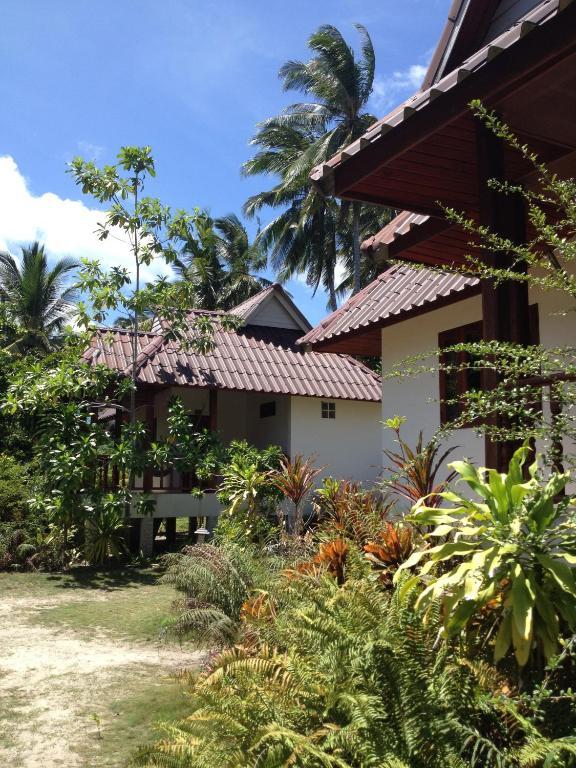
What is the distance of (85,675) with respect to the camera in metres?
6.02

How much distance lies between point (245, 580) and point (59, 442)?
6.50 metres

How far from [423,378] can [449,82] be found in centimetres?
517

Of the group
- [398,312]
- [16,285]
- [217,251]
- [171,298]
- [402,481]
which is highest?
[217,251]

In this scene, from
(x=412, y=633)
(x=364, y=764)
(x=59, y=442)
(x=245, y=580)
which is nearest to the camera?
(x=364, y=764)

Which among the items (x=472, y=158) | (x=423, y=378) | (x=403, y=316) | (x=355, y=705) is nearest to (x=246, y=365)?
(x=423, y=378)

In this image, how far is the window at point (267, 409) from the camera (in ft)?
59.5

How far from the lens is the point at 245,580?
6895 millimetres

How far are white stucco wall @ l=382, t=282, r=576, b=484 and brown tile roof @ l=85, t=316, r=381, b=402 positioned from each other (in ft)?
13.7

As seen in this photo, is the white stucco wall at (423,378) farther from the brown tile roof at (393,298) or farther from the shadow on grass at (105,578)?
the shadow on grass at (105,578)

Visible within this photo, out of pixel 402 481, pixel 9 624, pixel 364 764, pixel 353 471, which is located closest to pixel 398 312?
pixel 402 481

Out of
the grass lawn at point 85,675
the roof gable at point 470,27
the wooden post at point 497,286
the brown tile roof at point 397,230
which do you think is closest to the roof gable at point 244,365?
the grass lawn at point 85,675

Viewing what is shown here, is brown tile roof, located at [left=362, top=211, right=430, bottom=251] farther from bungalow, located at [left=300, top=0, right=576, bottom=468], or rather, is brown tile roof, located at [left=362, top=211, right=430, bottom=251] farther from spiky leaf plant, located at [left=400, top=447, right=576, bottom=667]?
spiky leaf plant, located at [left=400, top=447, right=576, bottom=667]

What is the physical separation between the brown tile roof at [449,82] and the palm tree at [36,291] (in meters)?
27.7

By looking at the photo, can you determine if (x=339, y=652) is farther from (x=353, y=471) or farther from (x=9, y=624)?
(x=353, y=471)
